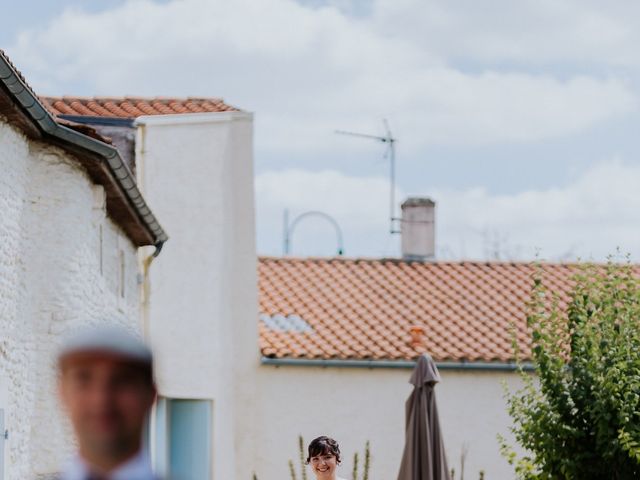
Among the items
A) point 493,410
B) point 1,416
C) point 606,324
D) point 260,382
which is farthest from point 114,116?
point 1,416

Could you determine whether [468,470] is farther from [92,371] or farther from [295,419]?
[92,371]

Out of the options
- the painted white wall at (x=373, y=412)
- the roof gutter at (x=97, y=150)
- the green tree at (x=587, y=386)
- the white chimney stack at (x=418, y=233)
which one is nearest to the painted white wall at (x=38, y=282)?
the roof gutter at (x=97, y=150)

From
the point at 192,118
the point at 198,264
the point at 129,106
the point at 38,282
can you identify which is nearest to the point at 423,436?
the point at 38,282

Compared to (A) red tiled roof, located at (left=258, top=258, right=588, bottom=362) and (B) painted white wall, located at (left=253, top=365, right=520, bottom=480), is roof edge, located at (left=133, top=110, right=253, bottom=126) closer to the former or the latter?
(A) red tiled roof, located at (left=258, top=258, right=588, bottom=362)

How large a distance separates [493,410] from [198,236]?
222 inches

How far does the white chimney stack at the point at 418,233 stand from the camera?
24.8m

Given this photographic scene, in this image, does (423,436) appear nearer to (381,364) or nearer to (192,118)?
(381,364)

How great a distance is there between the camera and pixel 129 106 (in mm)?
20016

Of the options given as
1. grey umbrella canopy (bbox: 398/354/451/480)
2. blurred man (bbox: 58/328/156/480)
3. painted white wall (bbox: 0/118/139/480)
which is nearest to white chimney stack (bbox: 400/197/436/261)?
grey umbrella canopy (bbox: 398/354/451/480)

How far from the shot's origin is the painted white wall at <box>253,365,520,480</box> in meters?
20.4

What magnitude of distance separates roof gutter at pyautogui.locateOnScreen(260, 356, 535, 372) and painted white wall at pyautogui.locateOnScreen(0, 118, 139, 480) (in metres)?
8.47

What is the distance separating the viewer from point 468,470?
67.2ft

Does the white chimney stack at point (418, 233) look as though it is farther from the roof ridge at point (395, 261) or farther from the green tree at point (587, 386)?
the green tree at point (587, 386)

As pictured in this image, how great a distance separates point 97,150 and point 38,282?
132 centimetres
